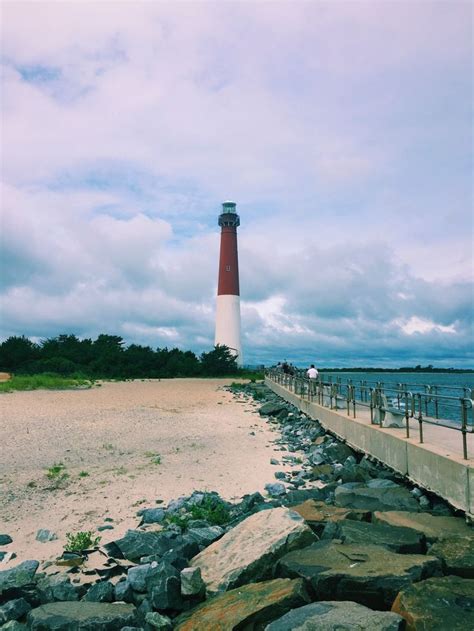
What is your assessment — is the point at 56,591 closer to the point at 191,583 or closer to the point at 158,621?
the point at 158,621

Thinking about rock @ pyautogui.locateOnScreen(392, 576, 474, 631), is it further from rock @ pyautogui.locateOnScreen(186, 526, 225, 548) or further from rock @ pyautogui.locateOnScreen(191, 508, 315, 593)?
rock @ pyautogui.locateOnScreen(186, 526, 225, 548)

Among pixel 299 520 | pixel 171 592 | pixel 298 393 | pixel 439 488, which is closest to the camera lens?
pixel 171 592

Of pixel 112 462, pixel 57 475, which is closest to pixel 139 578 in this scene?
pixel 57 475

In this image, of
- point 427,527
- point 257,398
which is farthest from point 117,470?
point 257,398

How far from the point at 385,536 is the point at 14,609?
396 centimetres

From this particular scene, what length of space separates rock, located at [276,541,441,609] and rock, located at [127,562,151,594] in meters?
1.44

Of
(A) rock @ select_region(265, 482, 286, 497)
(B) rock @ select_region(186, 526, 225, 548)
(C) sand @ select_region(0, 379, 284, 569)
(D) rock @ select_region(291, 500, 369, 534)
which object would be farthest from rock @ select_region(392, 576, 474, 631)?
(A) rock @ select_region(265, 482, 286, 497)

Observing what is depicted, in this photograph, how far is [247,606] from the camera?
15.2 ft

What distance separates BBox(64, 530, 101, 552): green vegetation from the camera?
280 inches

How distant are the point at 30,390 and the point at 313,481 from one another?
2766 cm

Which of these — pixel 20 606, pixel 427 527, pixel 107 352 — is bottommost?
pixel 20 606

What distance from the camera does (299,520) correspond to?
6270 mm

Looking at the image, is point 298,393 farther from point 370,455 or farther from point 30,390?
point 30,390

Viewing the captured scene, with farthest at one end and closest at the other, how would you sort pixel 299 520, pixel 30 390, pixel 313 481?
pixel 30 390
pixel 313 481
pixel 299 520
